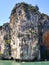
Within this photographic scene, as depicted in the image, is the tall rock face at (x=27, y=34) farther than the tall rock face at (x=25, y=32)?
Yes

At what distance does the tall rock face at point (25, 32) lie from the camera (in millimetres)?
44781

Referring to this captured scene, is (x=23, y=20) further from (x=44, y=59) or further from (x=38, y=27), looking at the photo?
(x=44, y=59)

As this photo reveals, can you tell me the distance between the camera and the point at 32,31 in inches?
1816

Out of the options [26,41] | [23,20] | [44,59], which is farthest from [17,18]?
[44,59]

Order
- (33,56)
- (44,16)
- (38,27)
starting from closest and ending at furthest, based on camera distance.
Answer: (33,56), (38,27), (44,16)

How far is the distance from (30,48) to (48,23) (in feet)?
29.4

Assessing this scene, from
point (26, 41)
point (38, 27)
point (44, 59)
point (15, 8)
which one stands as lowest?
point (44, 59)

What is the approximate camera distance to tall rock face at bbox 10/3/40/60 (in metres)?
44.8

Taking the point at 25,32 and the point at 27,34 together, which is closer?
the point at 27,34

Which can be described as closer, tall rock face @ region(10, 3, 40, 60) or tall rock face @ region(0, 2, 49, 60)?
tall rock face @ region(10, 3, 40, 60)

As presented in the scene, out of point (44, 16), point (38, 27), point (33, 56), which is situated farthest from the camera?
point (44, 16)

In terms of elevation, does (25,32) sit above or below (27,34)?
above

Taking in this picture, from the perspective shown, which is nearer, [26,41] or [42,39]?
[26,41]

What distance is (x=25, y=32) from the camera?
150ft
